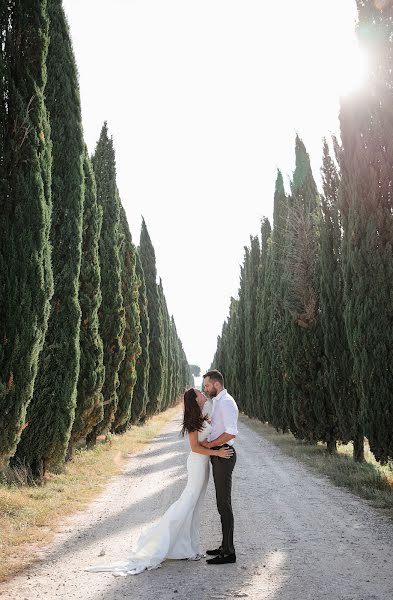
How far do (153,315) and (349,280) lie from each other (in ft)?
74.9

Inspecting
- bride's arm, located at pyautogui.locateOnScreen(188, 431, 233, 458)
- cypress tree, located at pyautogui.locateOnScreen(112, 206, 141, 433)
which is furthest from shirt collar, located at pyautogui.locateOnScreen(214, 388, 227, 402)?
cypress tree, located at pyautogui.locateOnScreen(112, 206, 141, 433)

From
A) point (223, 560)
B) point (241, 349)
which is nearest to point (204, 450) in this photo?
point (223, 560)

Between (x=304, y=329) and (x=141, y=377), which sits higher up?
(x=304, y=329)

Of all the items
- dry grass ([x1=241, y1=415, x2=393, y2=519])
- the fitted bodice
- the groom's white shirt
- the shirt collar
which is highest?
the shirt collar

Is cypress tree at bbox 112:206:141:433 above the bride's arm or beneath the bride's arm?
above

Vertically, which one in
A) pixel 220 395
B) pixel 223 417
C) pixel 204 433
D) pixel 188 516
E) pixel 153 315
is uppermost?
pixel 153 315

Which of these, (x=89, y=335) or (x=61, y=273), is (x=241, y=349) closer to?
(x=89, y=335)

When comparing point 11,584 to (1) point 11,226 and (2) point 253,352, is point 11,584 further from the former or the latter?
(2) point 253,352

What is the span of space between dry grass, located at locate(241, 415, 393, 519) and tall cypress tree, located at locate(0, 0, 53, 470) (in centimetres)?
509

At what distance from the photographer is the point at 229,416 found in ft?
17.1

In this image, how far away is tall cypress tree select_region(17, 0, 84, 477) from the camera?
31.4 feet

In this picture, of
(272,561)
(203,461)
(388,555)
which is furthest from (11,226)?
(388,555)

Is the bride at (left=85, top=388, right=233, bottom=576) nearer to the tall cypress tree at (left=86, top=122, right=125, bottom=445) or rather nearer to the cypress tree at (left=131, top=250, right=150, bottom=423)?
the tall cypress tree at (left=86, top=122, right=125, bottom=445)

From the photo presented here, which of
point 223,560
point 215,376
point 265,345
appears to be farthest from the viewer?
point 265,345
